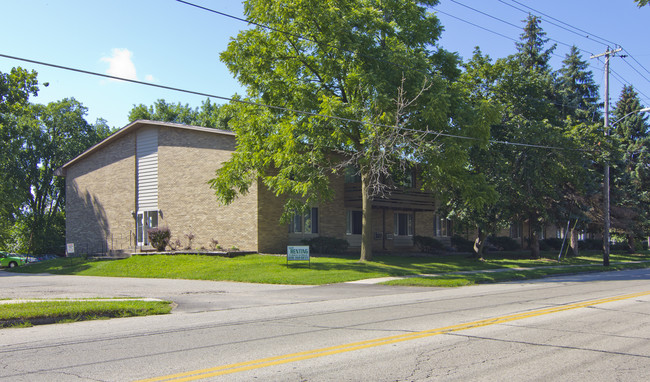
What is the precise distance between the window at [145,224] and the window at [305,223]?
30.5 feet

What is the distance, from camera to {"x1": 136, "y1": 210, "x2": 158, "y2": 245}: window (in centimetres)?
3288

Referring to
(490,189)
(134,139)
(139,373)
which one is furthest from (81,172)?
(139,373)

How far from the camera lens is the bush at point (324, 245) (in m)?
28.8

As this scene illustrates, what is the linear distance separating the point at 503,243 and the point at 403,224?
1081cm

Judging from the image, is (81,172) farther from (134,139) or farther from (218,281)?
(218,281)

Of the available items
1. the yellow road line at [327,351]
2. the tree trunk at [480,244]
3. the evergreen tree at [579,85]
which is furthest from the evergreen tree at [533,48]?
the yellow road line at [327,351]

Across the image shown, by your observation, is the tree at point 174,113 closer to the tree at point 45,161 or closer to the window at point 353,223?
the tree at point 45,161

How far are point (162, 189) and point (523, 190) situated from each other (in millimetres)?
21725

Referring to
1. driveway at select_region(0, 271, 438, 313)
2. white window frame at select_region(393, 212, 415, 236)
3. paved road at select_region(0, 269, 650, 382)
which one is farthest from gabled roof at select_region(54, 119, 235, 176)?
paved road at select_region(0, 269, 650, 382)

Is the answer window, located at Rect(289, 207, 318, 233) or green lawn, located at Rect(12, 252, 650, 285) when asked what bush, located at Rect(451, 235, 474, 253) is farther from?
window, located at Rect(289, 207, 318, 233)

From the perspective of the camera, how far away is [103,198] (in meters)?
36.5

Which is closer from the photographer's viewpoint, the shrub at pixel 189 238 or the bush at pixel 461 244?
the shrub at pixel 189 238

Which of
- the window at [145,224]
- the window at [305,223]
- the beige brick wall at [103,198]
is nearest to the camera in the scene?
the window at [305,223]


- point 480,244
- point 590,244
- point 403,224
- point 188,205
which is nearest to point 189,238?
point 188,205
